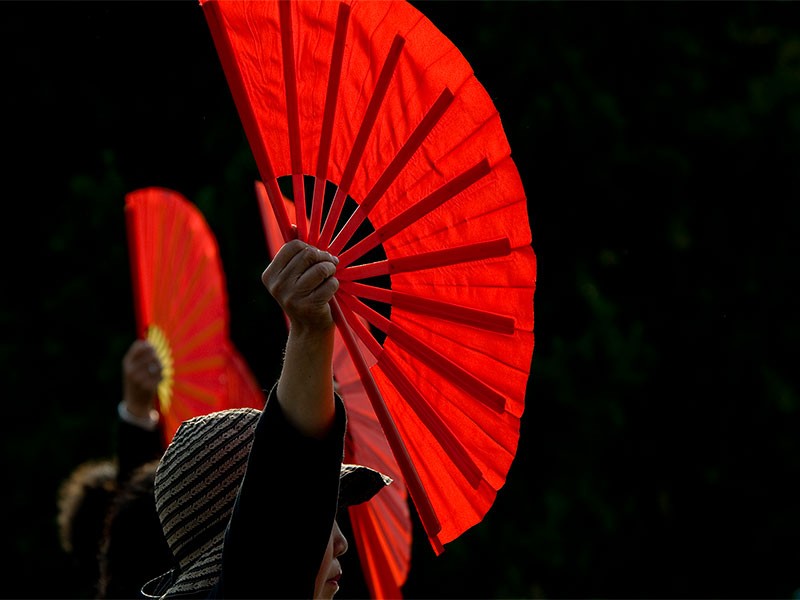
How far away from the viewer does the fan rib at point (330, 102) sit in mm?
1186

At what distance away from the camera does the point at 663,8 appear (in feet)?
15.3

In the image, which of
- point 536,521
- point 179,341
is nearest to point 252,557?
point 179,341

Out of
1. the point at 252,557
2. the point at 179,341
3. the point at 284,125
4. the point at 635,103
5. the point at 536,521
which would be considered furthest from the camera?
the point at 635,103

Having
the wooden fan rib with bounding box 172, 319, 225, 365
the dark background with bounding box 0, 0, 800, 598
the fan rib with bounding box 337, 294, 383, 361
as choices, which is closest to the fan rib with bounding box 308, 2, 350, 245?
the fan rib with bounding box 337, 294, 383, 361

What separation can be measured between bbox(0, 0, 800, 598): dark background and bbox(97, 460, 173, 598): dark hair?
1.71 metres

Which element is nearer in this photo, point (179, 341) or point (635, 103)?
point (179, 341)

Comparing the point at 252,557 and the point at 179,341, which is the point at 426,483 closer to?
the point at 252,557

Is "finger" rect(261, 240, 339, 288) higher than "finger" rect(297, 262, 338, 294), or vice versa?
"finger" rect(261, 240, 339, 288)

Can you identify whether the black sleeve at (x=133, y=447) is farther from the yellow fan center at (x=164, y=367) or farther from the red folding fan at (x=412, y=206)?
the red folding fan at (x=412, y=206)

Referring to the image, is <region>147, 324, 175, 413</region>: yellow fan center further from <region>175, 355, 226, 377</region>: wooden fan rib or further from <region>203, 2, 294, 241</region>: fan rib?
<region>203, 2, 294, 241</region>: fan rib

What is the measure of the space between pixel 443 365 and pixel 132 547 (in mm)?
1161

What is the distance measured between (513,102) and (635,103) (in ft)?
1.98

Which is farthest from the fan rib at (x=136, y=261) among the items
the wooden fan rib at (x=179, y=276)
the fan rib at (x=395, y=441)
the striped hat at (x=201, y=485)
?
the fan rib at (x=395, y=441)

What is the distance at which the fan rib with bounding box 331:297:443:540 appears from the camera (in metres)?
1.18
